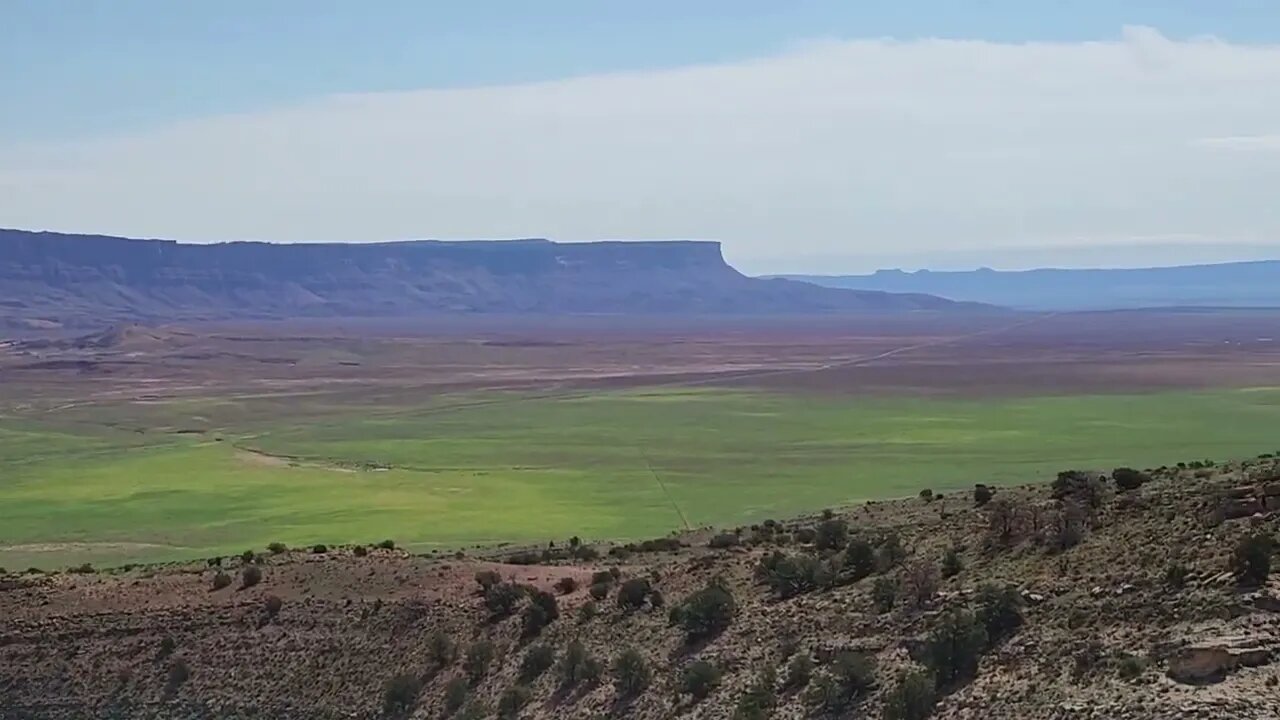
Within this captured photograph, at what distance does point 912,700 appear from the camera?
17.1 metres

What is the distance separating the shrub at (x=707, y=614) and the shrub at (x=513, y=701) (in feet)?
8.44

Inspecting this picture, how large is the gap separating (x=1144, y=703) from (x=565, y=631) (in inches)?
426

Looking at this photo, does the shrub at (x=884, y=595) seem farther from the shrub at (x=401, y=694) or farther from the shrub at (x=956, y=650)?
the shrub at (x=401, y=694)

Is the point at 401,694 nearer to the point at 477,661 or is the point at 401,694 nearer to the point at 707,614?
the point at 477,661

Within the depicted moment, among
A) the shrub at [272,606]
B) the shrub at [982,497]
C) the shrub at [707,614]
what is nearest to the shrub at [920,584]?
the shrub at [707,614]

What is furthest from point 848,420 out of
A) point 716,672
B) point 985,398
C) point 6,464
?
point 716,672

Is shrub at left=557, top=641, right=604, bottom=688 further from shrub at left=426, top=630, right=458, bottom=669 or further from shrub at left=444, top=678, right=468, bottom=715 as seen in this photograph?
shrub at left=426, top=630, right=458, bottom=669

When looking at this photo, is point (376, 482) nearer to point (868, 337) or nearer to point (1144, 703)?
point (1144, 703)

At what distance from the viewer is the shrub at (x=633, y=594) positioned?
79.4 ft

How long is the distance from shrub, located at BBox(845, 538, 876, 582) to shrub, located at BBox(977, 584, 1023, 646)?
433 centimetres

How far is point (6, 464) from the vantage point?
7400 cm

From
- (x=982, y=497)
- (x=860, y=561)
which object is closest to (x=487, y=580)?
(x=860, y=561)

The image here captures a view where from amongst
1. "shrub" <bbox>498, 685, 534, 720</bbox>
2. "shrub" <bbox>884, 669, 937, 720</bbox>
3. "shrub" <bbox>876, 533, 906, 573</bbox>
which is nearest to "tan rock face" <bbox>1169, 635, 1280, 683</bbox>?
"shrub" <bbox>884, 669, 937, 720</bbox>

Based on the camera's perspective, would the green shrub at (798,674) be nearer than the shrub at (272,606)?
Yes
